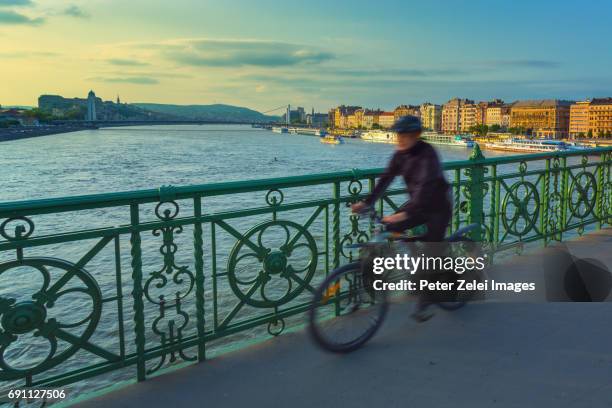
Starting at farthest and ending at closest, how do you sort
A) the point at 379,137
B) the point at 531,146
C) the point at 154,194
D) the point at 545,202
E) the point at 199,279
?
the point at 379,137, the point at 531,146, the point at 545,202, the point at 199,279, the point at 154,194

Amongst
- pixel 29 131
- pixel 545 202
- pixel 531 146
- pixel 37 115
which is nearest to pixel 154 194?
pixel 545 202

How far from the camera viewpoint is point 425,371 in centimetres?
316

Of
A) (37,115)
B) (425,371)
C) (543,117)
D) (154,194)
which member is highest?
(37,115)

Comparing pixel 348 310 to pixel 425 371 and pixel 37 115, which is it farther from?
pixel 37 115

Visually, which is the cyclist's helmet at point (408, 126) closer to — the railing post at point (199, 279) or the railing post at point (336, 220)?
the railing post at point (336, 220)

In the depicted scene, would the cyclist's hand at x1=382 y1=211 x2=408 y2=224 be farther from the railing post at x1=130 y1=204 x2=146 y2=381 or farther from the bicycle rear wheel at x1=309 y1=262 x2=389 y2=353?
the railing post at x1=130 y1=204 x2=146 y2=381

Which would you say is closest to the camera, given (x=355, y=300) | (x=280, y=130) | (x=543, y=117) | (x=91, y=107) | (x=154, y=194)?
(x=154, y=194)

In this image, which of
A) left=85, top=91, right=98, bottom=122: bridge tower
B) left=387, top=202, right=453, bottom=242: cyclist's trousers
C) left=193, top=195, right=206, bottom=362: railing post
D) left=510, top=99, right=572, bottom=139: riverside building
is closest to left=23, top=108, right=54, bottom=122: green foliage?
left=85, top=91, right=98, bottom=122: bridge tower

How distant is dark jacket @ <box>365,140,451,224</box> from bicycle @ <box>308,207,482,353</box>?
199mm

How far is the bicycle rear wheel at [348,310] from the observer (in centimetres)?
329

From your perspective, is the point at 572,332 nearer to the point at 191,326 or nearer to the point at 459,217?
the point at 459,217

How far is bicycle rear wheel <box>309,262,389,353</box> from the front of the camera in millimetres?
3285

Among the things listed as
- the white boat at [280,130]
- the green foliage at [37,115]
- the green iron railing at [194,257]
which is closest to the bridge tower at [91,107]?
the green foliage at [37,115]

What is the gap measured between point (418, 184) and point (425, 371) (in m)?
1.03
